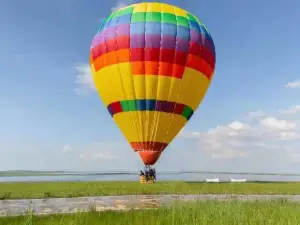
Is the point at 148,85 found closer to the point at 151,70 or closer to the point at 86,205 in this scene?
the point at 151,70

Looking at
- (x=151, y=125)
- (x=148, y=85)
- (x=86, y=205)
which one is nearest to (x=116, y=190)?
(x=151, y=125)

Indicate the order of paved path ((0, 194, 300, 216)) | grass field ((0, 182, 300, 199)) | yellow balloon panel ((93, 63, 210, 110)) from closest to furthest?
paved path ((0, 194, 300, 216)) → grass field ((0, 182, 300, 199)) → yellow balloon panel ((93, 63, 210, 110))

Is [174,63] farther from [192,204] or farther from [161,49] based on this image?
[192,204]

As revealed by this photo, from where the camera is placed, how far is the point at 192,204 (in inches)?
456

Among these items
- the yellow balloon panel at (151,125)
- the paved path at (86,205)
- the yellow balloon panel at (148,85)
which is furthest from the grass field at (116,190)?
the yellow balloon panel at (148,85)

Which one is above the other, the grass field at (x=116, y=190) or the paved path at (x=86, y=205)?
the grass field at (x=116, y=190)

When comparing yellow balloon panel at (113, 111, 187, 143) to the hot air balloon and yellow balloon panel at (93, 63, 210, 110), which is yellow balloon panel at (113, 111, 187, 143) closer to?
the hot air balloon

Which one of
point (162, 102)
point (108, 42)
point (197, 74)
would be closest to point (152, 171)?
point (162, 102)

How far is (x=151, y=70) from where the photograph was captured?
32.9 metres

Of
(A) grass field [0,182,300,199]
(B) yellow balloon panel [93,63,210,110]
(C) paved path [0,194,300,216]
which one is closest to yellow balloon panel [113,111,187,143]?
(B) yellow balloon panel [93,63,210,110]

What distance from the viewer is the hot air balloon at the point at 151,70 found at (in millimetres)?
33000

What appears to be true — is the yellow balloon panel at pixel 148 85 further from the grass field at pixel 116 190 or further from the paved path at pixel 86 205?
the paved path at pixel 86 205

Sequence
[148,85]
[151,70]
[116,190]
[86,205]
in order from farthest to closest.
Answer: [148,85]
[151,70]
[116,190]
[86,205]

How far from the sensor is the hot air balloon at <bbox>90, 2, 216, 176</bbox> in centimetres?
3300
